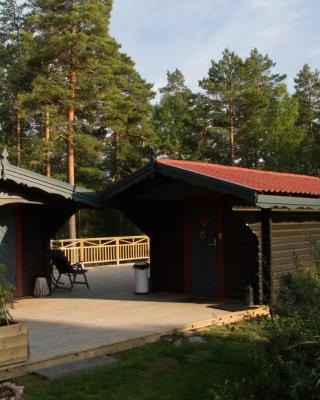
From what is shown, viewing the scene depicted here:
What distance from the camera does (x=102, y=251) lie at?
18125 mm

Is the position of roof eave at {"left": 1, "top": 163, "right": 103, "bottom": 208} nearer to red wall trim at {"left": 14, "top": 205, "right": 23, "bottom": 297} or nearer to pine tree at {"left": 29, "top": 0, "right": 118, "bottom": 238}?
red wall trim at {"left": 14, "top": 205, "right": 23, "bottom": 297}

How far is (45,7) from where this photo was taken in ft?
82.6

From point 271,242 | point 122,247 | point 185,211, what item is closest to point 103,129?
point 122,247

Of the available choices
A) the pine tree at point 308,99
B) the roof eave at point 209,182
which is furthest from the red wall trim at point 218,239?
the pine tree at point 308,99

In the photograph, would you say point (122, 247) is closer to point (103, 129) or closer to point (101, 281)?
point (101, 281)

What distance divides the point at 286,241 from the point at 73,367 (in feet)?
15.7

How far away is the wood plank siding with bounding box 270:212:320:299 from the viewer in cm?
870

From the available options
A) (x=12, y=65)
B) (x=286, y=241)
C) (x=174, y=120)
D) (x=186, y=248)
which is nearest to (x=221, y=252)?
(x=186, y=248)

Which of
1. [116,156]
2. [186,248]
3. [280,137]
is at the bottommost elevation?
[186,248]

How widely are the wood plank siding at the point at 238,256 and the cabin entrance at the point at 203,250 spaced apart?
0.78 ft

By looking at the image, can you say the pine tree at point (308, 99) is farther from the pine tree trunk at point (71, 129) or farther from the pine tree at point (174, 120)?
the pine tree trunk at point (71, 129)

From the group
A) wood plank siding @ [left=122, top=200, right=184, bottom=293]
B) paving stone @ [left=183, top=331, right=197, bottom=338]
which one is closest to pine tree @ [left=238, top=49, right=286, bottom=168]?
wood plank siding @ [left=122, top=200, right=184, bottom=293]

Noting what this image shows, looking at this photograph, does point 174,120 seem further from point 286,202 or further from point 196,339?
point 196,339

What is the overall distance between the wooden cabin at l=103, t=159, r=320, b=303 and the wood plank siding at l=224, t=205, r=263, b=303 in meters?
0.02
